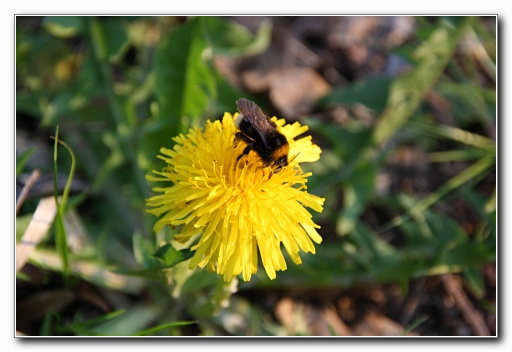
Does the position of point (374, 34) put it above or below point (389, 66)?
above

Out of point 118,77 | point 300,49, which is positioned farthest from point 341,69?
point 118,77

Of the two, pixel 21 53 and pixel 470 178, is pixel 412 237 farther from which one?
pixel 21 53

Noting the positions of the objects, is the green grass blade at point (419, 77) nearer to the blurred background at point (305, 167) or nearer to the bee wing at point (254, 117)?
the blurred background at point (305, 167)

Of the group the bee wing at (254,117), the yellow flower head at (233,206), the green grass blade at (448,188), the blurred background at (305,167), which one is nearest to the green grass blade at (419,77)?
the blurred background at (305,167)

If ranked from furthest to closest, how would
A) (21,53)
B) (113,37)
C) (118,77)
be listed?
1. (118,77)
2. (21,53)
3. (113,37)

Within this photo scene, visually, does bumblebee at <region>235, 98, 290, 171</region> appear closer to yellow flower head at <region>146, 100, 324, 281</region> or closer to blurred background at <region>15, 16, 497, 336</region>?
yellow flower head at <region>146, 100, 324, 281</region>

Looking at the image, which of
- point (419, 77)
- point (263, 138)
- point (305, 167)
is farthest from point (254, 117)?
point (419, 77)

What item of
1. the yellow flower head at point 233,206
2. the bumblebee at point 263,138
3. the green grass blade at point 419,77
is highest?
the green grass blade at point 419,77

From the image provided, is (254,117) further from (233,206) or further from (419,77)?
(419,77)
